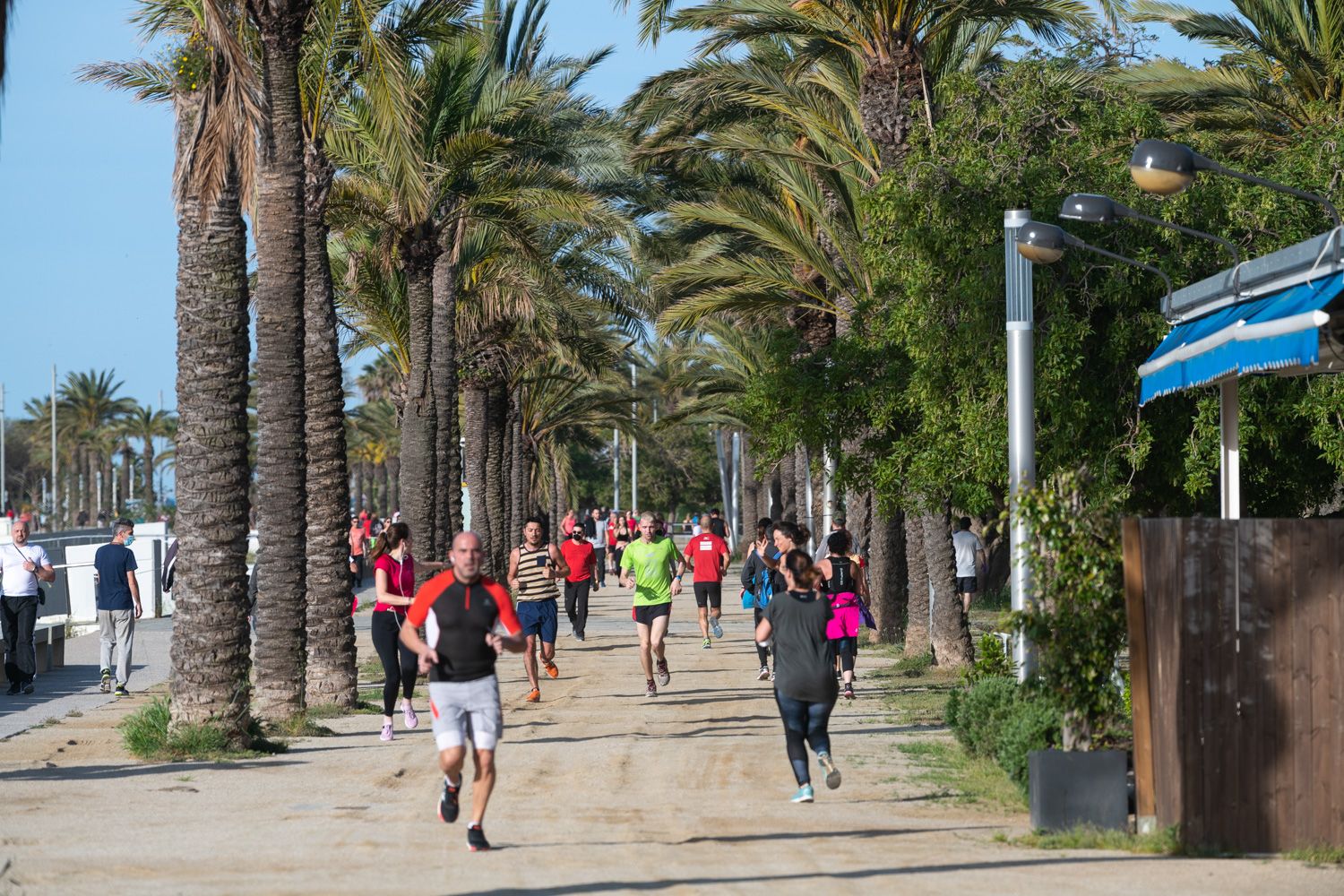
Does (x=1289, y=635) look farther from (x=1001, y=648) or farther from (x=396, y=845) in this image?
(x=396, y=845)

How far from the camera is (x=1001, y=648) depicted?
11.3m

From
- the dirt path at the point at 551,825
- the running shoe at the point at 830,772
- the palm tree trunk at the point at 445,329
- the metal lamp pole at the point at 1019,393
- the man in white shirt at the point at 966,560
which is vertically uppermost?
the palm tree trunk at the point at 445,329

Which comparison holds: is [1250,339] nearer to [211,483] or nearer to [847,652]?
[211,483]

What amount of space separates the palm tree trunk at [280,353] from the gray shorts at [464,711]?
6.26 metres

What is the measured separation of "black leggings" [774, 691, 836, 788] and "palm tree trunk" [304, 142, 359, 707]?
724 centimetres

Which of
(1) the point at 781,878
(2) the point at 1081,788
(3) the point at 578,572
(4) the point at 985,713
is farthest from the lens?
(3) the point at 578,572

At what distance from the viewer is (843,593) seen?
613 inches

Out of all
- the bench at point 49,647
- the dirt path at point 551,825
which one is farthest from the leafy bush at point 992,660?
the bench at point 49,647

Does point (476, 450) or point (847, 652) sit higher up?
point (476, 450)

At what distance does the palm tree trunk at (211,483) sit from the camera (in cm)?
1241

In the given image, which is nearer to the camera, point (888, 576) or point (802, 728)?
point (802, 728)

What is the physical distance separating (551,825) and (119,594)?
8863 millimetres

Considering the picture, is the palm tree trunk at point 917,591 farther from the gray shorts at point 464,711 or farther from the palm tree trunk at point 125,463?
the palm tree trunk at point 125,463

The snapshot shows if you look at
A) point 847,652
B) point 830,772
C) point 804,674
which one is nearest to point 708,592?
point 847,652
